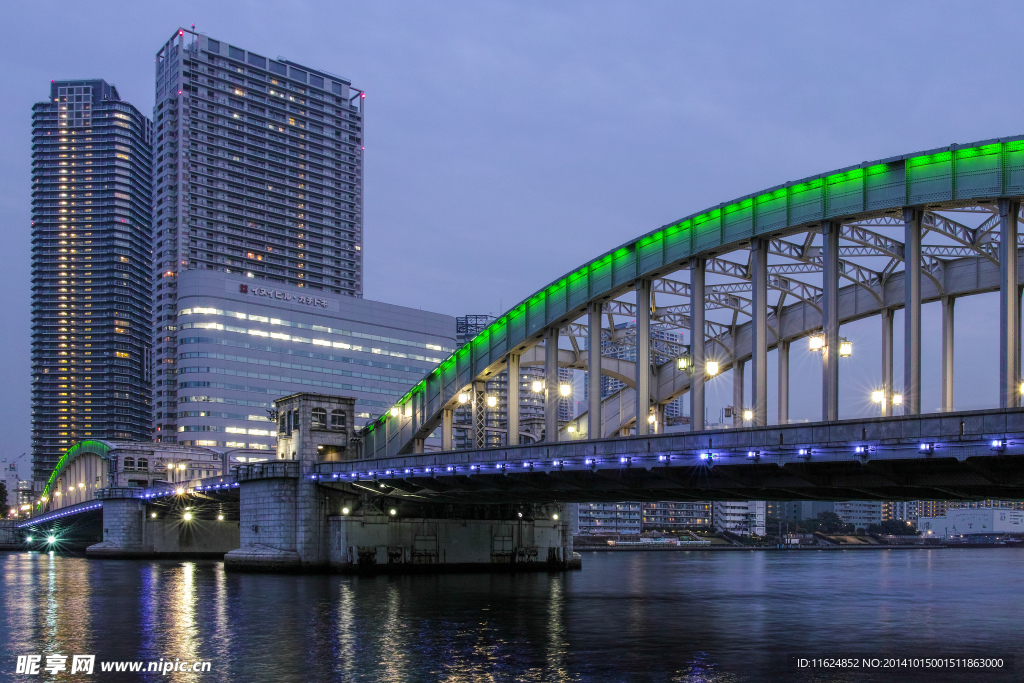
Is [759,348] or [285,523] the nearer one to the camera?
[759,348]

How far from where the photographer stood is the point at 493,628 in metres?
45.6

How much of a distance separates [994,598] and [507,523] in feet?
124

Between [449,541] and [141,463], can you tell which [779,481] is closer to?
[449,541]

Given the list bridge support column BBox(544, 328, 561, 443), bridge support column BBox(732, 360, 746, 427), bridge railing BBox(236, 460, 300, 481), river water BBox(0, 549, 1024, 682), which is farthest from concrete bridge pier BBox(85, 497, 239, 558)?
bridge support column BBox(732, 360, 746, 427)

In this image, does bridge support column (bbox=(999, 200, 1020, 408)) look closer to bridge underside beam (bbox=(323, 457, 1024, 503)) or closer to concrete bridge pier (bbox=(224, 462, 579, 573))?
bridge underside beam (bbox=(323, 457, 1024, 503))

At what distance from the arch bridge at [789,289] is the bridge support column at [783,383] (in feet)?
0.65

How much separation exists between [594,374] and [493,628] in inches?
963

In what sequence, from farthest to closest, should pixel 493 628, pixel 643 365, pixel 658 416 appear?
pixel 658 416 → pixel 643 365 → pixel 493 628

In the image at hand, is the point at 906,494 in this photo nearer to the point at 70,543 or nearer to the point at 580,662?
the point at 580,662

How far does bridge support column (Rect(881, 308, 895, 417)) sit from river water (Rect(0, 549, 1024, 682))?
434 inches

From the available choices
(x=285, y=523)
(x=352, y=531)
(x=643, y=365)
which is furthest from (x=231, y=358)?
(x=643, y=365)

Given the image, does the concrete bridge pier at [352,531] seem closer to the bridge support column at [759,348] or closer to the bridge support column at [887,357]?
the bridge support column at [759,348]

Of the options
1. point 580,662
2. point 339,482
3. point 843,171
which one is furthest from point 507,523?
point 580,662

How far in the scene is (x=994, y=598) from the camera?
2709 inches
